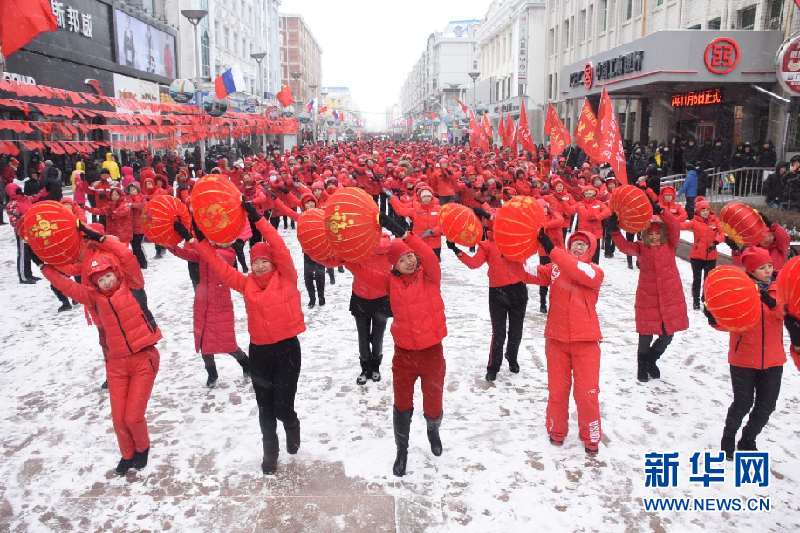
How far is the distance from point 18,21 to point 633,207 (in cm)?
642

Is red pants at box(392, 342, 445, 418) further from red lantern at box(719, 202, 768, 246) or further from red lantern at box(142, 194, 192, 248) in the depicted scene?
red lantern at box(719, 202, 768, 246)

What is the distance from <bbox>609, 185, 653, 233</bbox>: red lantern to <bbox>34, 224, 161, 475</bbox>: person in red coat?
3.78 metres

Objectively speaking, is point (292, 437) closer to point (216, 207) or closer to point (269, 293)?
point (269, 293)

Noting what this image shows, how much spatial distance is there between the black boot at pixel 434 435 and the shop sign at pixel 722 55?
55.3ft

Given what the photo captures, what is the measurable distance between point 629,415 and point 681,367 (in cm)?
A: 144

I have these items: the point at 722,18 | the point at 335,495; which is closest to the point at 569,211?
the point at 335,495

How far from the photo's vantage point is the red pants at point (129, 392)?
4.11 metres

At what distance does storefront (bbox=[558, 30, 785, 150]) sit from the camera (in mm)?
16828

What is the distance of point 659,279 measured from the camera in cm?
541

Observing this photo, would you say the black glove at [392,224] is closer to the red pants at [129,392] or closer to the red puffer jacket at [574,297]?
the red puffer jacket at [574,297]

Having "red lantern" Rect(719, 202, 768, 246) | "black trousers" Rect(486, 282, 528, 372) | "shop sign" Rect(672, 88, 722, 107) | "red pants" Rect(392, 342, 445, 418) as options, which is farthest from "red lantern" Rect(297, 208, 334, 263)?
"shop sign" Rect(672, 88, 722, 107)

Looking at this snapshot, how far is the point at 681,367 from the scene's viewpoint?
239 inches

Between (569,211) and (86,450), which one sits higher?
(569,211)

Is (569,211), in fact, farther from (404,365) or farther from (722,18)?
(722,18)
